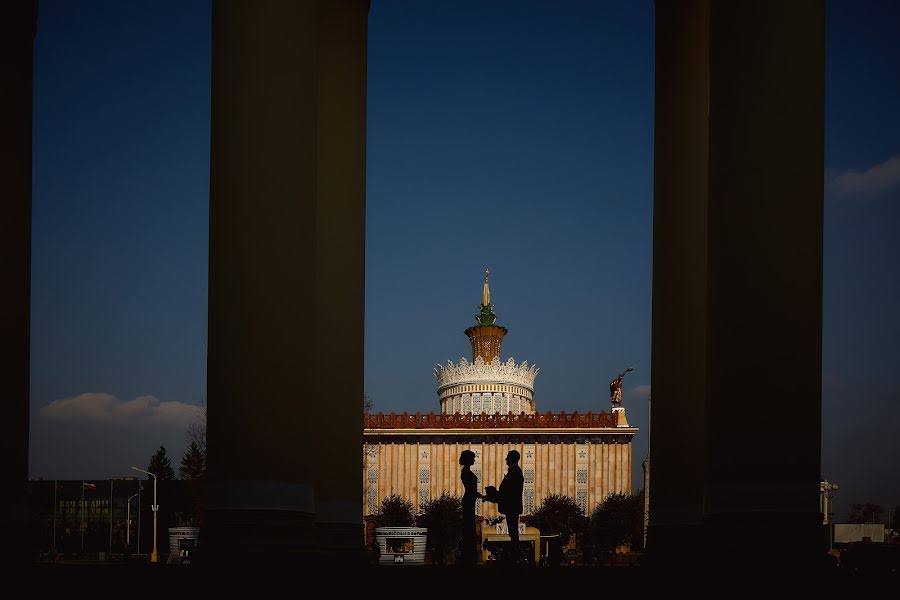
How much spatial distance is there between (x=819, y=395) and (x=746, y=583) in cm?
262

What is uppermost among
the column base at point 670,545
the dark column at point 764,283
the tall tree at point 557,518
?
the dark column at point 764,283

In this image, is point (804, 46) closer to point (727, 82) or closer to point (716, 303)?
point (727, 82)

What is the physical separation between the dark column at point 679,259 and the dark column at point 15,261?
39.0 ft

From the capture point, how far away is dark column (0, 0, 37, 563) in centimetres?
1966

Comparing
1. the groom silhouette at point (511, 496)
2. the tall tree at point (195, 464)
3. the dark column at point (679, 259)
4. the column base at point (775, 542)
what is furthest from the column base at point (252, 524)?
the tall tree at point (195, 464)

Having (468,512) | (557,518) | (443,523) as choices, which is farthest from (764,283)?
(557,518)

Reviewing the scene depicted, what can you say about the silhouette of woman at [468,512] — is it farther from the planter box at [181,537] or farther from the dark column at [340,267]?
the planter box at [181,537]

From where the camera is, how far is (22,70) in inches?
813

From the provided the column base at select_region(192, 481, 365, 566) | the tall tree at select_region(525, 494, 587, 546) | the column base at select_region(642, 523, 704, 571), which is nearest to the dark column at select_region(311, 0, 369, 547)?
the column base at select_region(642, 523, 704, 571)

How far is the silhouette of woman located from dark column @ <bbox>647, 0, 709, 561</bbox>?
4165 mm

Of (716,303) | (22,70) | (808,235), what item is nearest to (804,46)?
(808,235)

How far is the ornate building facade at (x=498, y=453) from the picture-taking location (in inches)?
6540

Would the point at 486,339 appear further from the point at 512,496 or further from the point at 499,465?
the point at 512,496

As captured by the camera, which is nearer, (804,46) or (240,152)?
(804,46)
